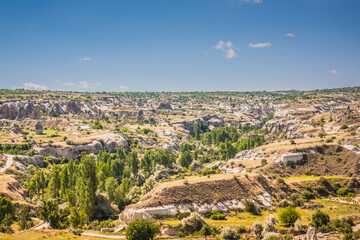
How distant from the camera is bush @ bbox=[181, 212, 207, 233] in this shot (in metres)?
51.5

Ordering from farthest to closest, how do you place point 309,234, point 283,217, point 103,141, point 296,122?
point 296,122, point 103,141, point 283,217, point 309,234

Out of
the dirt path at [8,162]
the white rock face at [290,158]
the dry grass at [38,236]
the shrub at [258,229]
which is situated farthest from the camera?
the dirt path at [8,162]

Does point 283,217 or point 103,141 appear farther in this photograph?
point 103,141

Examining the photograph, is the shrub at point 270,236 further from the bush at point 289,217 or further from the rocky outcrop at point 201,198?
the rocky outcrop at point 201,198

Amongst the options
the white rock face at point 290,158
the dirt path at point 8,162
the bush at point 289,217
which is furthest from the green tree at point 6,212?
the white rock face at point 290,158

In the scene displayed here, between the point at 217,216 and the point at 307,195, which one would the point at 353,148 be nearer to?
the point at 307,195

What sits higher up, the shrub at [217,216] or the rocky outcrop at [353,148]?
the rocky outcrop at [353,148]

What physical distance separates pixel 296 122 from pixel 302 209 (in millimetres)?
131905

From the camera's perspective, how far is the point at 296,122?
183 meters

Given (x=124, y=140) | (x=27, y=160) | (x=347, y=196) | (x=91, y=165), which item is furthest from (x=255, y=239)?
(x=124, y=140)

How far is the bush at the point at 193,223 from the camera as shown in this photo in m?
51.5

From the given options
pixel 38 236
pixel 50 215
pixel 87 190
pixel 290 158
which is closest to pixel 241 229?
pixel 38 236

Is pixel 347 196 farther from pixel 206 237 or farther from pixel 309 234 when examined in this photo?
pixel 206 237

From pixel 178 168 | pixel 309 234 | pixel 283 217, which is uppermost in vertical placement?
pixel 309 234
